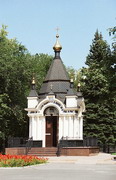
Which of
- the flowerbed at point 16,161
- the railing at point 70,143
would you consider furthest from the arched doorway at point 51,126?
the flowerbed at point 16,161

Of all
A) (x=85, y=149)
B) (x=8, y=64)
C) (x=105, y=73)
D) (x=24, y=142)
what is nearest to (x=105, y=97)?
(x=105, y=73)

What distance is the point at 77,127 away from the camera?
32.3 meters

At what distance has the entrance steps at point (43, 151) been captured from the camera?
29625 millimetres

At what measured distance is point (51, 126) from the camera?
32.8 metres

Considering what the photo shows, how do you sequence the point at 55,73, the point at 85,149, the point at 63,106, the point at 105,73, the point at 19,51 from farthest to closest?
the point at 19,51, the point at 55,73, the point at 63,106, the point at 85,149, the point at 105,73

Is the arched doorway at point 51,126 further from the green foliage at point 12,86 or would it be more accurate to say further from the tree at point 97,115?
the tree at point 97,115

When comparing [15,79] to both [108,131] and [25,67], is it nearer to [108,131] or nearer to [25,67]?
[25,67]

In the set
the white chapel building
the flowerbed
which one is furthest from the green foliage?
the flowerbed

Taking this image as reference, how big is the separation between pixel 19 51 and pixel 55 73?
308 inches

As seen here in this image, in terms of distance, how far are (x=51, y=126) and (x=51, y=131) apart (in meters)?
0.44

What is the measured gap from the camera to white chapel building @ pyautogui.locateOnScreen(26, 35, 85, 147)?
105 ft

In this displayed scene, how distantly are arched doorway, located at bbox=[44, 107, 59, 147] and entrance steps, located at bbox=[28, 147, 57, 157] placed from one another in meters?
2.22

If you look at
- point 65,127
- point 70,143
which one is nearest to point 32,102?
point 65,127

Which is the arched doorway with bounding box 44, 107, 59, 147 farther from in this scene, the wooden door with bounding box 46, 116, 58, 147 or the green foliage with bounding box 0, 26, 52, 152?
the green foliage with bounding box 0, 26, 52, 152
